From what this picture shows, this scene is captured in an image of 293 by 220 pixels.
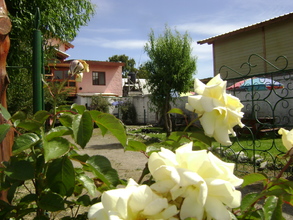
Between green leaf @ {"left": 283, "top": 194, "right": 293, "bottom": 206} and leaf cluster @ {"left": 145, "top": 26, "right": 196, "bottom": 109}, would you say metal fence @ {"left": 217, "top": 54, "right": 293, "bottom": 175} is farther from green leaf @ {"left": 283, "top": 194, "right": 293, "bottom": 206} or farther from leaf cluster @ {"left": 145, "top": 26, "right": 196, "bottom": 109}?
leaf cluster @ {"left": 145, "top": 26, "right": 196, "bottom": 109}

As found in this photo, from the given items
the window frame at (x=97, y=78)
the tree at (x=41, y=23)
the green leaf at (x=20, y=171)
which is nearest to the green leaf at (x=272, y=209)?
the green leaf at (x=20, y=171)

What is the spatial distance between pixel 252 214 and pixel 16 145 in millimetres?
545

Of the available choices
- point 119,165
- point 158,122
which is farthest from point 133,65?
point 119,165

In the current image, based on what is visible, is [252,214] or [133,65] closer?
[252,214]

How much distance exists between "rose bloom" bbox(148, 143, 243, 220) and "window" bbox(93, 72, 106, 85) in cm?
2161

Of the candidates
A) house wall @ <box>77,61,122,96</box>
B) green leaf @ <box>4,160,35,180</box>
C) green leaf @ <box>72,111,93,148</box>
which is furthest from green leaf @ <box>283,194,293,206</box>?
house wall @ <box>77,61,122,96</box>

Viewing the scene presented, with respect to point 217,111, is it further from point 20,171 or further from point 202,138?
point 20,171

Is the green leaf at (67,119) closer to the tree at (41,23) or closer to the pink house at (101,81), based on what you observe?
the tree at (41,23)

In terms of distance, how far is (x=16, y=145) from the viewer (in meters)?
0.71

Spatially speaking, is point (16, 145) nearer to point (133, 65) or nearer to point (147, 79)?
point (147, 79)

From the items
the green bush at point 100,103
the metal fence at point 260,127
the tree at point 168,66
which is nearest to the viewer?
the metal fence at point 260,127

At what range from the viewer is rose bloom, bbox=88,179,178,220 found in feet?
1.20

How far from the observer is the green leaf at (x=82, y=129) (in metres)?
0.66

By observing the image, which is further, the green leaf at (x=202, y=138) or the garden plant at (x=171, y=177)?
the green leaf at (x=202, y=138)
